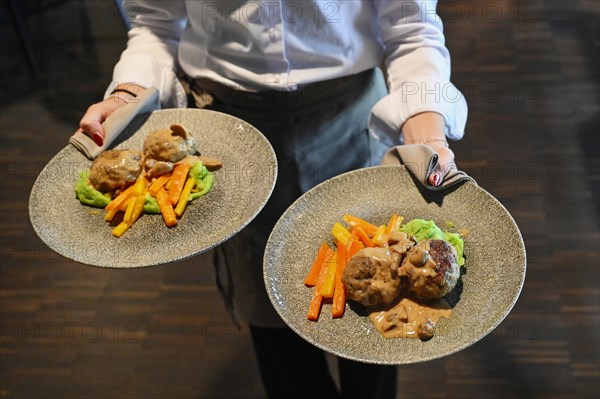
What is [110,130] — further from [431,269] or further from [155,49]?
[431,269]

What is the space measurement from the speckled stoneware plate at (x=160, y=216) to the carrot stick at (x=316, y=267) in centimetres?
16

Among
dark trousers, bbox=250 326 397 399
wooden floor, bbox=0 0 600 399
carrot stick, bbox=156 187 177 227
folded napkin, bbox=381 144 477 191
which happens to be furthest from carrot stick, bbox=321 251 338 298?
wooden floor, bbox=0 0 600 399

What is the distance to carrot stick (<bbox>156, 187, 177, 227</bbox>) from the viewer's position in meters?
1.53

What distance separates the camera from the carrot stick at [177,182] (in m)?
1.57

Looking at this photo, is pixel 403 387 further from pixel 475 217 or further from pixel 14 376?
pixel 14 376

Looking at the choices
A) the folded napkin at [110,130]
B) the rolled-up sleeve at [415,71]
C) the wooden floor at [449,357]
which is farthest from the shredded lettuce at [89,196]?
the wooden floor at [449,357]

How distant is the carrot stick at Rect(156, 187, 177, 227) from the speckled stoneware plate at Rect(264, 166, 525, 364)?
250 mm

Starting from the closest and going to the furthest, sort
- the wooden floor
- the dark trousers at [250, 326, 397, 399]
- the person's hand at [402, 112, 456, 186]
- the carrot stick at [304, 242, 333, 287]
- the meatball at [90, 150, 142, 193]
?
the carrot stick at [304, 242, 333, 287]
the person's hand at [402, 112, 456, 186]
the meatball at [90, 150, 142, 193]
the dark trousers at [250, 326, 397, 399]
the wooden floor

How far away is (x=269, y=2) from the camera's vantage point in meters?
1.55

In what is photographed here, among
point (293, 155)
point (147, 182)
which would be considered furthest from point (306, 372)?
point (147, 182)

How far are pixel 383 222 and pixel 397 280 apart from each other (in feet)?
0.65

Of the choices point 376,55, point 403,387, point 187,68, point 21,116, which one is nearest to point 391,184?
point 376,55

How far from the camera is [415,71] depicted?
5.32 feet

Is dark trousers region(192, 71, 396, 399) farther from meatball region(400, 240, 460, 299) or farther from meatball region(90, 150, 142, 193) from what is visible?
meatball region(400, 240, 460, 299)
